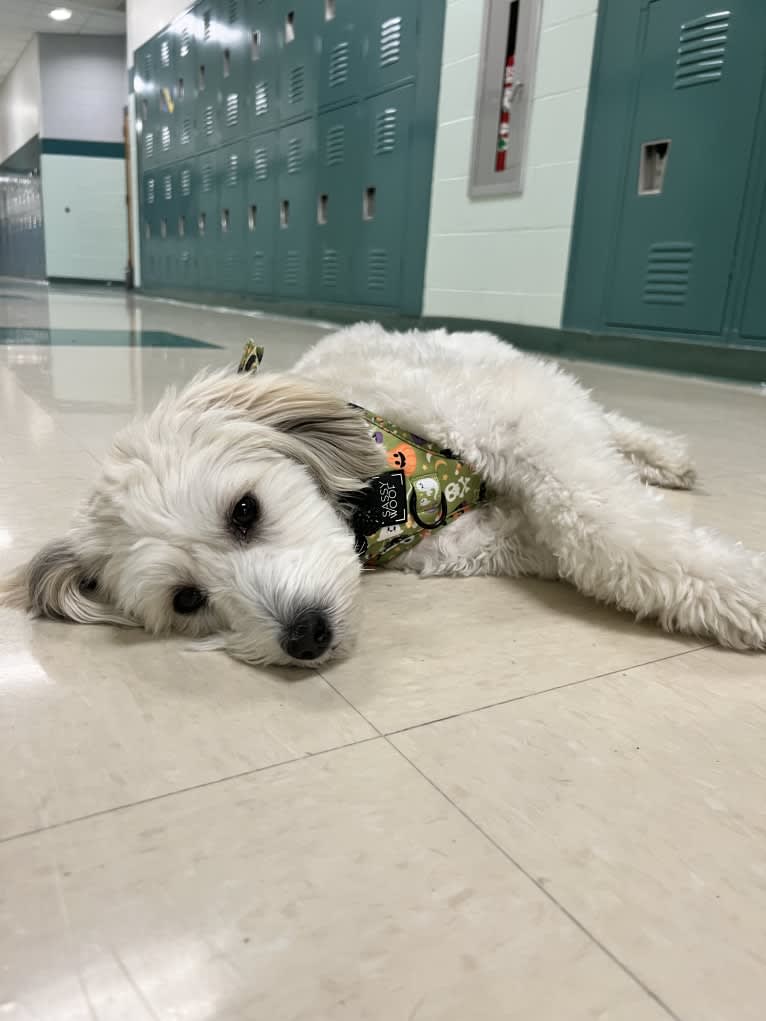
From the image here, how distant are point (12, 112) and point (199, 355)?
17.8 meters

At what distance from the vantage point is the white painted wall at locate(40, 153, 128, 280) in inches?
625

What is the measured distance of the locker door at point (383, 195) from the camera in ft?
19.9

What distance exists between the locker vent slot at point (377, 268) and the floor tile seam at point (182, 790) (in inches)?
235

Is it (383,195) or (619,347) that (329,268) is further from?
(619,347)

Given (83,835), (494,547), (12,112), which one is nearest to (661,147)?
(494,547)

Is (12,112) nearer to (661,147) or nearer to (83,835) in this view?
(661,147)

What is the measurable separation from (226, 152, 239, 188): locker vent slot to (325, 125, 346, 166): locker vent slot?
7.50 feet

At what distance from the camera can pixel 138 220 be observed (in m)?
12.6

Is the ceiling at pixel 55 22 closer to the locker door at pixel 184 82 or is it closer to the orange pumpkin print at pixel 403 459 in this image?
the locker door at pixel 184 82

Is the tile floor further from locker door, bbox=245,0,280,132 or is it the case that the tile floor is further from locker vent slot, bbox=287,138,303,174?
locker door, bbox=245,0,280,132

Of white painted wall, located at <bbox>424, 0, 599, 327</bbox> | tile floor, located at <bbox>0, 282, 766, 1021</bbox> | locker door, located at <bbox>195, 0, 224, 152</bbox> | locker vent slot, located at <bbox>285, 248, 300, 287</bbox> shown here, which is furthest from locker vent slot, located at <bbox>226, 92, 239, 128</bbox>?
tile floor, located at <bbox>0, 282, 766, 1021</bbox>

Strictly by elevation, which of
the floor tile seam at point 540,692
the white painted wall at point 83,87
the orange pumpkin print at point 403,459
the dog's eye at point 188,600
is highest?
the white painted wall at point 83,87

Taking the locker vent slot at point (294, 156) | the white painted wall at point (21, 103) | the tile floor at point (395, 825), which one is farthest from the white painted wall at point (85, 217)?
the tile floor at point (395, 825)

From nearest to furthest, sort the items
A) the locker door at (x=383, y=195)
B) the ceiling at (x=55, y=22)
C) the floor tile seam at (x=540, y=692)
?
the floor tile seam at (x=540, y=692) < the locker door at (x=383, y=195) < the ceiling at (x=55, y=22)
